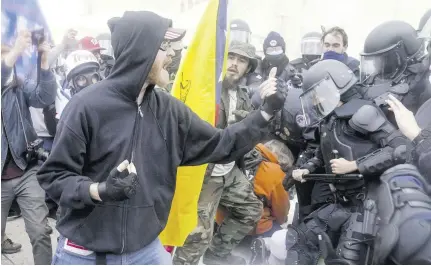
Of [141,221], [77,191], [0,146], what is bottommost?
[0,146]

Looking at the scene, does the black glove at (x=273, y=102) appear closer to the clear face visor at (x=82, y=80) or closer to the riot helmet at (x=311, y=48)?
the clear face visor at (x=82, y=80)

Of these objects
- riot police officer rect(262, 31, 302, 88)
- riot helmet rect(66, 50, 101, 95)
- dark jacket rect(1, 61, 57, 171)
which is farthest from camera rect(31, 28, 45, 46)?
riot police officer rect(262, 31, 302, 88)

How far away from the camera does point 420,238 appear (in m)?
1.94

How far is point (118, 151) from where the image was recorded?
2.31 m

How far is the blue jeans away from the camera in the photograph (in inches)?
92.0

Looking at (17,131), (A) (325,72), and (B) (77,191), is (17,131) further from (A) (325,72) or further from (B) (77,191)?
(A) (325,72)

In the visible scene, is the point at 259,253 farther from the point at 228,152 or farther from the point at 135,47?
the point at 135,47

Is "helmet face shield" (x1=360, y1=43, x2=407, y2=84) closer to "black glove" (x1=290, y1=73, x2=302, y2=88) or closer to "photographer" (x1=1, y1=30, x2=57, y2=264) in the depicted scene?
"black glove" (x1=290, y1=73, x2=302, y2=88)

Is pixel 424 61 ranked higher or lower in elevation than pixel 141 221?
higher

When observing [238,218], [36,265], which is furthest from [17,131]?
[238,218]

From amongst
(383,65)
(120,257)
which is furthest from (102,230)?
(383,65)

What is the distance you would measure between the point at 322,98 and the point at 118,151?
6.38ft

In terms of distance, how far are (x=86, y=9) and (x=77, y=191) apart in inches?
554

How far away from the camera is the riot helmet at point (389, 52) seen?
416 centimetres
